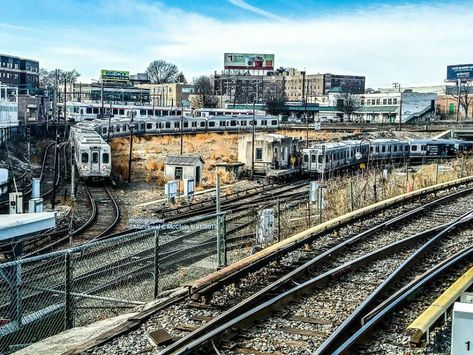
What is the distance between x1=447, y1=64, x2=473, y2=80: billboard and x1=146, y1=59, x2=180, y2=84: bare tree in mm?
80678

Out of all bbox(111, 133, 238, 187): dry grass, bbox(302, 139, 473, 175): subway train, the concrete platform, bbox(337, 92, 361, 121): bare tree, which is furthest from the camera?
bbox(337, 92, 361, 121): bare tree

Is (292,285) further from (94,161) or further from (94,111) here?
(94,111)

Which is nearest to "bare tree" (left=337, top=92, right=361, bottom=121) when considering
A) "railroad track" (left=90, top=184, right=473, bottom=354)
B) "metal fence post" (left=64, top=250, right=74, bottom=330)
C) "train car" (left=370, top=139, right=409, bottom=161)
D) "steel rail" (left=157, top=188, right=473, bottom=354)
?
"train car" (left=370, top=139, right=409, bottom=161)

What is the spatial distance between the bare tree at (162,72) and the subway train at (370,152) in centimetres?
12236

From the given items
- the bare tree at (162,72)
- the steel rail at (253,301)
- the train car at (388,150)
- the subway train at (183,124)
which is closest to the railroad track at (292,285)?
the steel rail at (253,301)

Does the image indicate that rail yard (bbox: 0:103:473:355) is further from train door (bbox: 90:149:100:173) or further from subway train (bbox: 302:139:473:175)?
subway train (bbox: 302:139:473:175)

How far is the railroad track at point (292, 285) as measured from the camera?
6.92 m

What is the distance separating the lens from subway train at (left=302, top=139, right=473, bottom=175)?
38.6 metres

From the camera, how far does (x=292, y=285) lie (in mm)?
9211

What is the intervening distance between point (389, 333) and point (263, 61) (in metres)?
120

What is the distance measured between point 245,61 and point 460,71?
43.1m

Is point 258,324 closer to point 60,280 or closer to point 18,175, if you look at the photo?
→ point 60,280

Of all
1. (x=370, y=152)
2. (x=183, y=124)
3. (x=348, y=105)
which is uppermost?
(x=348, y=105)

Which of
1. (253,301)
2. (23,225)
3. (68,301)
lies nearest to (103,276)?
(23,225)
